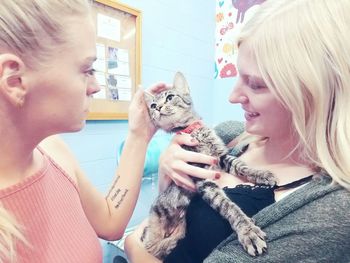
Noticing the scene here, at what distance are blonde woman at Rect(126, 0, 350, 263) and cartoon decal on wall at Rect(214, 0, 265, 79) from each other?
1362 mm

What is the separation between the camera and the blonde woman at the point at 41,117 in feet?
1.82

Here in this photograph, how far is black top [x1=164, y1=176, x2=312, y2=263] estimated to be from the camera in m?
0.83

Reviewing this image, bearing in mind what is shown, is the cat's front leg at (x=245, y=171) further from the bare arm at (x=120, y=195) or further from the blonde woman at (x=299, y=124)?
the bare arm at (x=120, y=195)

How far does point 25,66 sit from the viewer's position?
566mm

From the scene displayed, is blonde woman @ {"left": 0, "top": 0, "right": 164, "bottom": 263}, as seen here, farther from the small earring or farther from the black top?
the black top

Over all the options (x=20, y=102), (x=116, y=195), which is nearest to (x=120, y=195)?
(x=116, y=195)

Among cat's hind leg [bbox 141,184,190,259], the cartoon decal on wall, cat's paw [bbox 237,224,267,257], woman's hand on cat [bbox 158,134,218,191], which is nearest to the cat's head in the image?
woman's hand on cat [bbox 158,134,218,191]

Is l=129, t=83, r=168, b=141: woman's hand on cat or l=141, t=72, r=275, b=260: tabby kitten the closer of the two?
l=141, t=72, r=275, b=260: tabby kitten

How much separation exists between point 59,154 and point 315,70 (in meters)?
0.73

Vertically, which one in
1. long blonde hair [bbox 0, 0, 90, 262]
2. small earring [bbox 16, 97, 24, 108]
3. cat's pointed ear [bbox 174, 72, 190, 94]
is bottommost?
small earring [bbox 16, 97, 24, 108]

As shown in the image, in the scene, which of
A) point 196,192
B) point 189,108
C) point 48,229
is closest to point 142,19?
point 189,108

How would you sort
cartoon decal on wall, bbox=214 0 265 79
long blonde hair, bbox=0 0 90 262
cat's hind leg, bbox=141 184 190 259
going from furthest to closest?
cartoon decal on wall, bbox=214 0 265 79
cat's hind leg, bbox=141 184 190 259
long blonde hair, bbox=0 0 90 262

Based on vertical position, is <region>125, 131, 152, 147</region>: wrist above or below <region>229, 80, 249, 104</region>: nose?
below

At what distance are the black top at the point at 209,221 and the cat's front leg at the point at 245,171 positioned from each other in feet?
0.09
